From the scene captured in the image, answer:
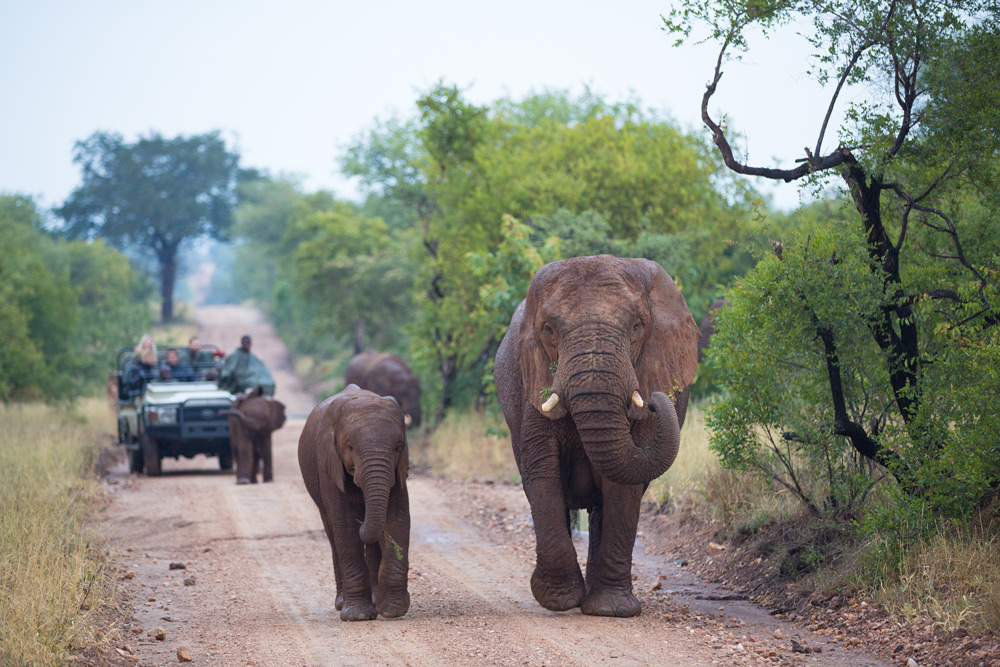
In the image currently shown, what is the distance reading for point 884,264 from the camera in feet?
28.6

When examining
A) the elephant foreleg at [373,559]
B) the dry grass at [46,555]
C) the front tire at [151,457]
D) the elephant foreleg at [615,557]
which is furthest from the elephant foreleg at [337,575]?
the front tire at [151,457]

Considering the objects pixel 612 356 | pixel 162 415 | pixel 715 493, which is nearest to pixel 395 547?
pixel 612 356

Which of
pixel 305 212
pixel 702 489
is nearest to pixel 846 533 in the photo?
pixel 702 489

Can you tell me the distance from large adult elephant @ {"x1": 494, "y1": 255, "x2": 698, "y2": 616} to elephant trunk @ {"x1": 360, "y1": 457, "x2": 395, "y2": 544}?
1.09 m

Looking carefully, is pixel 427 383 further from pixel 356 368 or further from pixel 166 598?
pixel 166 598

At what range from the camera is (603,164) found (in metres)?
19.6

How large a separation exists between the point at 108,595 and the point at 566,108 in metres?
37.0

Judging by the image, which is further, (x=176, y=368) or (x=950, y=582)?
(x=176, y=368)

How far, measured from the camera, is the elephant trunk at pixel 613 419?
7.18 meters

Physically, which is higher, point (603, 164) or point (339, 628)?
point (603, 164)

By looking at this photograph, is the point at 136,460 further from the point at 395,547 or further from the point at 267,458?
the point at 395,547

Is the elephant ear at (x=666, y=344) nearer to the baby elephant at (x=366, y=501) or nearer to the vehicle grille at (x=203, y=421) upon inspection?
the baby elephant at (x=366, y=501)

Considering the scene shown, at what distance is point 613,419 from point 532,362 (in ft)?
3.38

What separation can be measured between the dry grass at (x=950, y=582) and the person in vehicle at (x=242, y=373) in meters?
13.2
